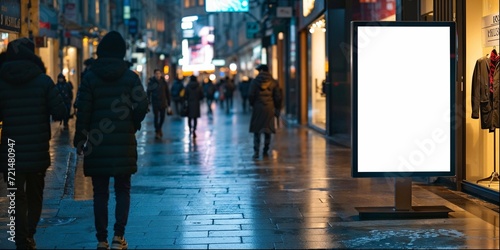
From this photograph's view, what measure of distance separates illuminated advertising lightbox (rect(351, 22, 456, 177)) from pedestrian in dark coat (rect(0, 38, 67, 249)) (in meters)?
3.27

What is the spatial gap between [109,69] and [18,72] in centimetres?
78

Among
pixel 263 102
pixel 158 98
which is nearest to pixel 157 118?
pixel 158 98

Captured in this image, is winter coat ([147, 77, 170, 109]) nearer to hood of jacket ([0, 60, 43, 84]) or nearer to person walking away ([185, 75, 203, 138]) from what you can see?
person walking away ([185, 75, 203, 138])

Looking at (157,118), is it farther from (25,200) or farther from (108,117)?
(108,117)

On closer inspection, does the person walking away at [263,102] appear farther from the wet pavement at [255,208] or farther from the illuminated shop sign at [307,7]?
the illuminated shop sign at [307,7]

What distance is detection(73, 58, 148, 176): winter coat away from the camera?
26.0 feet

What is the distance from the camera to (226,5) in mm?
32812

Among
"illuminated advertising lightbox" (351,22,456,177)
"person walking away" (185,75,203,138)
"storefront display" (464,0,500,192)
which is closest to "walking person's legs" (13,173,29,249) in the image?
"illuminated advertising lightbox" (351,22,456,177)

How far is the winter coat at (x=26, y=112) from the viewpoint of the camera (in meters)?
7.86

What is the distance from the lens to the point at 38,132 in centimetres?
789

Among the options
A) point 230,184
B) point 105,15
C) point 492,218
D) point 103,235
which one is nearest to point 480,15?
point 492,218

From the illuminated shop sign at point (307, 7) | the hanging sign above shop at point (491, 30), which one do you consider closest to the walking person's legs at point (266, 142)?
the hanging sign above shop at point (491, 30)

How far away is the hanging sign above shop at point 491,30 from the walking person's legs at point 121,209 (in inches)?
219

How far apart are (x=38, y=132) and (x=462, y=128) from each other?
5908 millimetres
